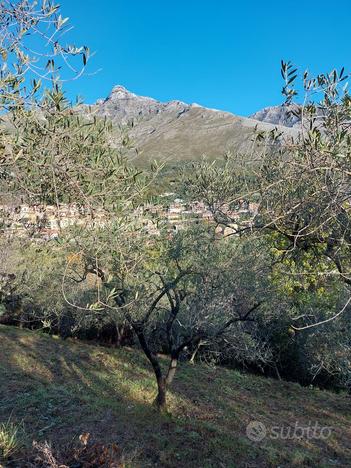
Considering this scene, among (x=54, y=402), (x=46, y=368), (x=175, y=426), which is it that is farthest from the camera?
(x=46, y=368)

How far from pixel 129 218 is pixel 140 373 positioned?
1468 centimetres

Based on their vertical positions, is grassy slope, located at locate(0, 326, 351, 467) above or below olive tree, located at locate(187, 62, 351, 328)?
below

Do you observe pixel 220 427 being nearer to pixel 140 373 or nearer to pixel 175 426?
pixel 175 426

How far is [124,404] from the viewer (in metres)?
13.1

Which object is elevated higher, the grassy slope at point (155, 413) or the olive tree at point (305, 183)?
the olive tree at point (305, 183)

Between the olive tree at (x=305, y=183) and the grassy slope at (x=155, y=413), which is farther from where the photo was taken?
the grassy slope at (x=155, y=413)

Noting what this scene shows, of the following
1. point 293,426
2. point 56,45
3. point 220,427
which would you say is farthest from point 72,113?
point 293,426

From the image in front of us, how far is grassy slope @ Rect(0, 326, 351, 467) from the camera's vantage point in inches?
390

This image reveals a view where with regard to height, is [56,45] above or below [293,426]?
above

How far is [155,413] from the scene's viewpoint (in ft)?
39.3

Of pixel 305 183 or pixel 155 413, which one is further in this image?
pixel 155 413

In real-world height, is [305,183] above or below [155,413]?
above

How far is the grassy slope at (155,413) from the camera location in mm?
9898

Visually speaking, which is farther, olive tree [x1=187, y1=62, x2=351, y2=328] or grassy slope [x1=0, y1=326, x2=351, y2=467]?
grassy slope [x1=0, y1=326, x2=351, y2=467]
